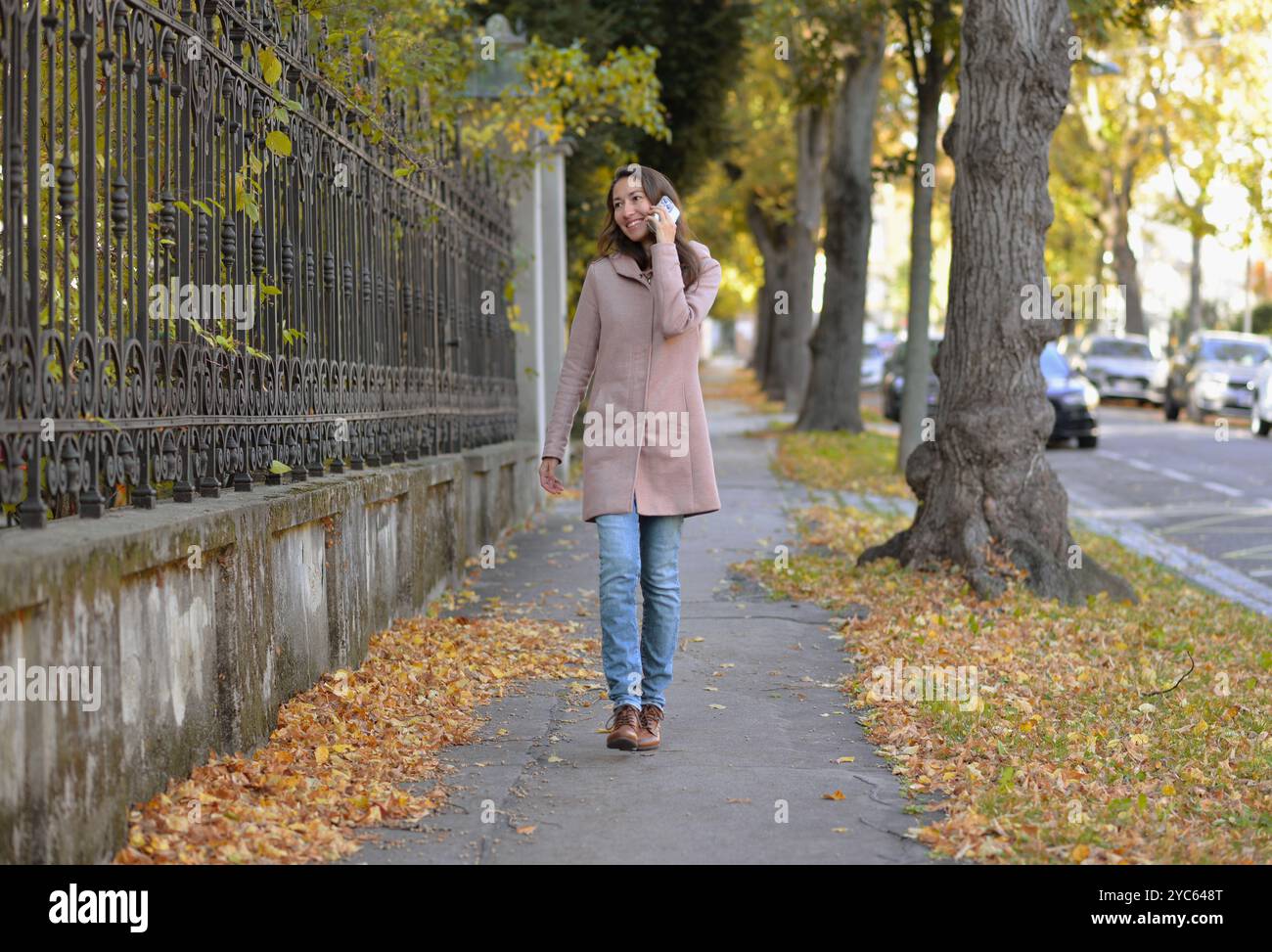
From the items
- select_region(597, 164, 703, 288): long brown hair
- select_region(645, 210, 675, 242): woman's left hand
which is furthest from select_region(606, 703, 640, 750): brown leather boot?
select_region(645, 210, 675, 242): woman's left hand

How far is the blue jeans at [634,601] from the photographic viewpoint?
610cm

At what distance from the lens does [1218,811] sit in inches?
212

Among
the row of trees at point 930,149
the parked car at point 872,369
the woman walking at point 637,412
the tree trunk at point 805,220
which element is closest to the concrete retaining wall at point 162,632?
the woman walking at point 637,412

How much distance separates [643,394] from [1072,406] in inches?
803

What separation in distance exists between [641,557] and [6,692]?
2.91 meters

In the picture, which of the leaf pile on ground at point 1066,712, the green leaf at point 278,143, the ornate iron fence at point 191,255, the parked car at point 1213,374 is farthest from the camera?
the parked car at point 1213,374

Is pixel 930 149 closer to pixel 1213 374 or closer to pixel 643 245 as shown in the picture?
pixel 643 245

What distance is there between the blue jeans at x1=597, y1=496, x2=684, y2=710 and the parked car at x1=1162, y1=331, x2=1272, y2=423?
2731cm

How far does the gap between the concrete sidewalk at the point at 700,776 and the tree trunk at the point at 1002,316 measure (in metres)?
1.48

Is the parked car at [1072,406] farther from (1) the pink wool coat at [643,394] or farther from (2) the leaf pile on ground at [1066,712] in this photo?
(1) the pink wool coat at [643,394]

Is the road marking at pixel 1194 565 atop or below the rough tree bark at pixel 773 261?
below
